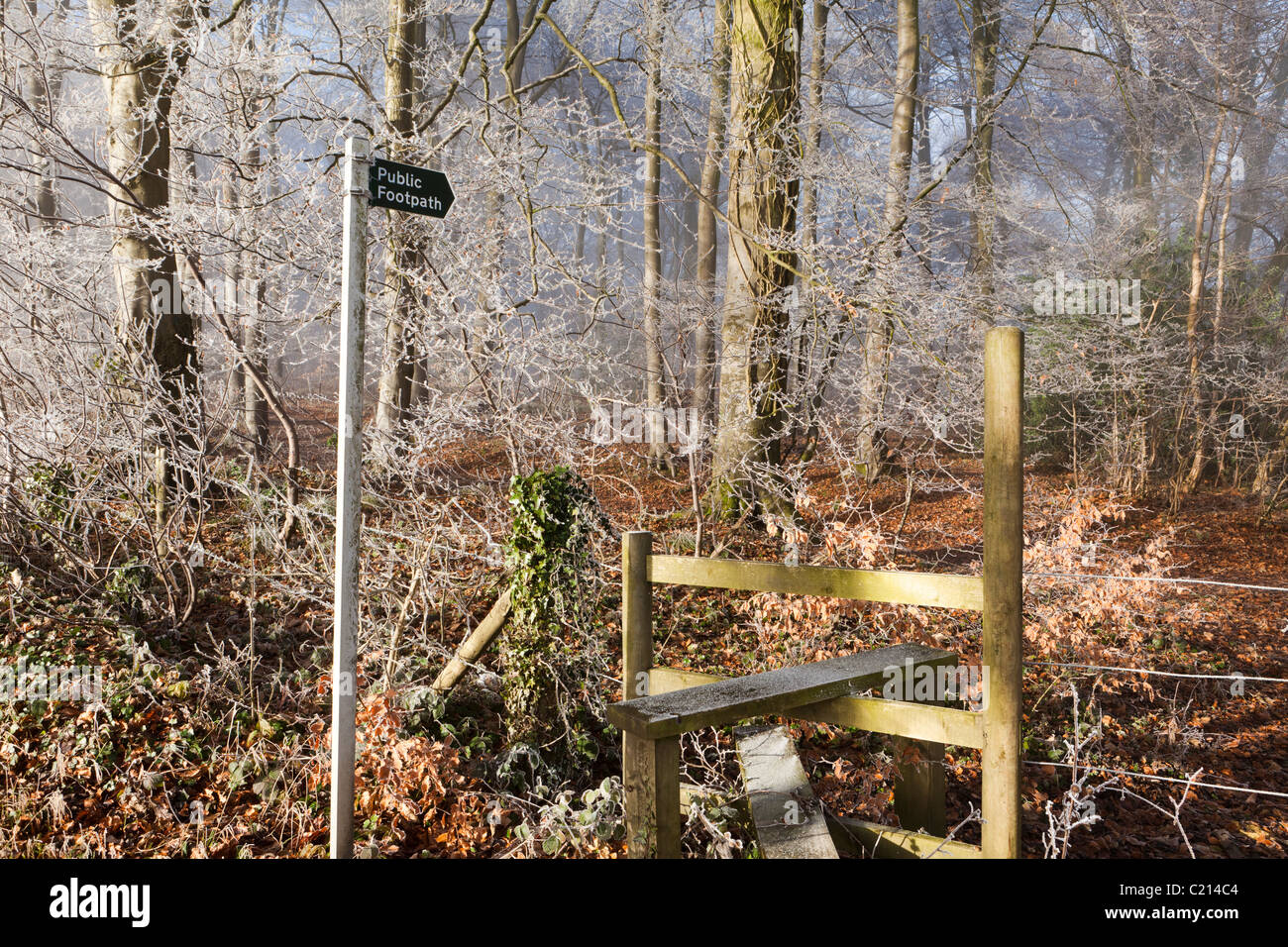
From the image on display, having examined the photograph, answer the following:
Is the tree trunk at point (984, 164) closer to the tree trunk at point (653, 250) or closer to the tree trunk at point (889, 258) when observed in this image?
the tree trunk at point (889, 258)

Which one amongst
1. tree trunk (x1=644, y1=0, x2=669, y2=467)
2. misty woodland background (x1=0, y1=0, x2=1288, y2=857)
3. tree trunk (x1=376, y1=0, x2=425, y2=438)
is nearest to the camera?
misty woodland background (x1=0, y1=0, x2=1288, y2=857)

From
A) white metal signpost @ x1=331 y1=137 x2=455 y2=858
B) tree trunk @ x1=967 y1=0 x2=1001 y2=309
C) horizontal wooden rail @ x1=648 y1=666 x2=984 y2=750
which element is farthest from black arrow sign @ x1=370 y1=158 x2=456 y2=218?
tree trunk @ x1=967 y1=0 x2=1001 y2=309

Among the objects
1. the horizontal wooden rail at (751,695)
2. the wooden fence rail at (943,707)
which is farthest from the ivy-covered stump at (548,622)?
the wooden fence rail at (943,707)

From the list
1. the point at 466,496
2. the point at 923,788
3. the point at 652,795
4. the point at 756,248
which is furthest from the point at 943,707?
the point at 756,248

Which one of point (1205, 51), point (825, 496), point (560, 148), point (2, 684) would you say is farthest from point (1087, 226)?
point (2, 684)

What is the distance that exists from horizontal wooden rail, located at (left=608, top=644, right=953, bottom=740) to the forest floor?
3.11 feet

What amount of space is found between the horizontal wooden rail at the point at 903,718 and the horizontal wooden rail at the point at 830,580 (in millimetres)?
400

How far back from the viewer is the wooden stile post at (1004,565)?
3330mm

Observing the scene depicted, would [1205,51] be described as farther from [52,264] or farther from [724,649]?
[52,264]

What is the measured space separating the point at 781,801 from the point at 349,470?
2238 millimetres

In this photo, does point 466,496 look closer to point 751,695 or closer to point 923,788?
point 923,788

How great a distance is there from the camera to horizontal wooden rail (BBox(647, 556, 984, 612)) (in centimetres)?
→ 355

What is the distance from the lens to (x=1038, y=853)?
465 centimetres

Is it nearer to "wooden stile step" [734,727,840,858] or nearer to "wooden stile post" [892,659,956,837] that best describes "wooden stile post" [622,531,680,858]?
"wooden stile step" [734,727,840,858]
